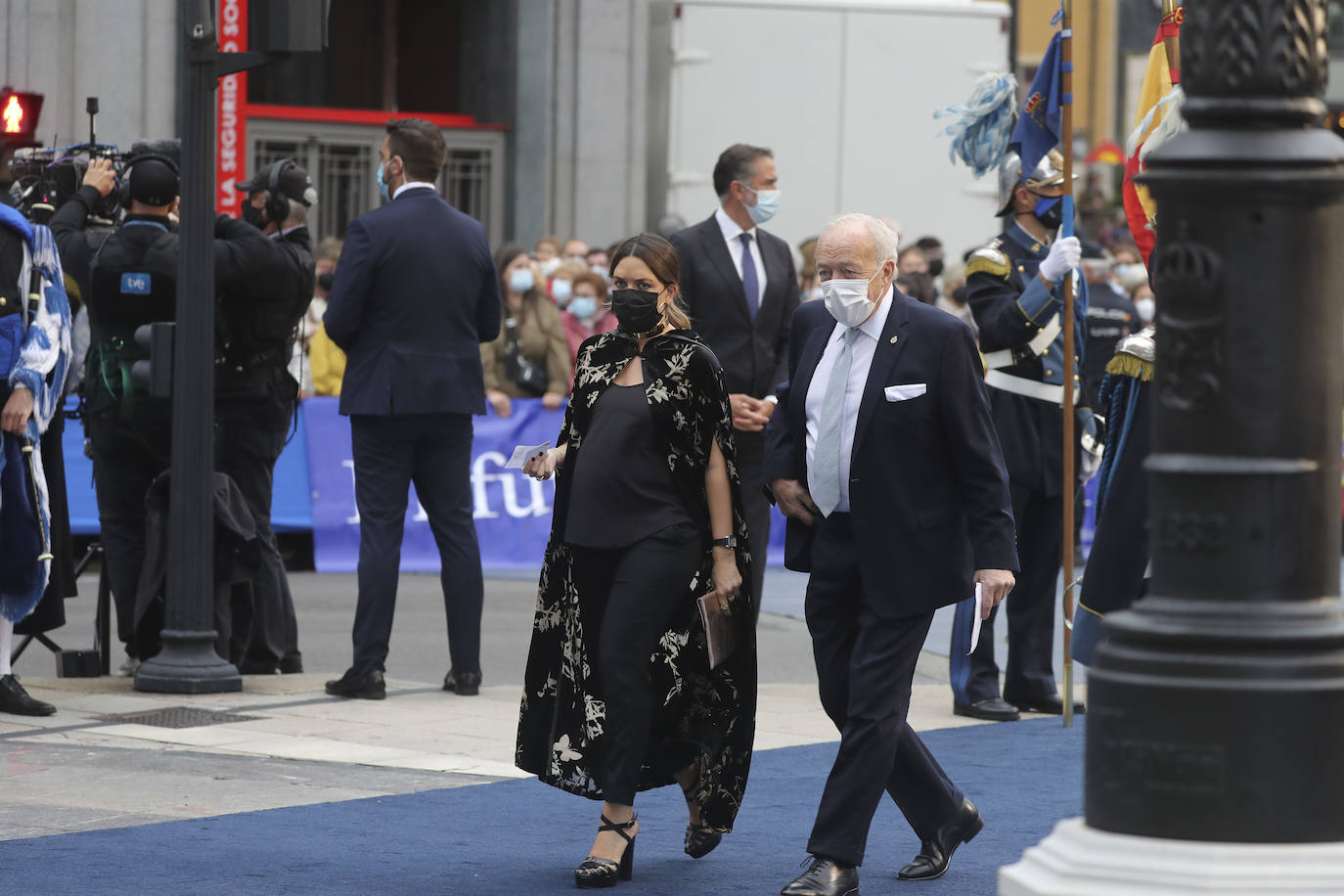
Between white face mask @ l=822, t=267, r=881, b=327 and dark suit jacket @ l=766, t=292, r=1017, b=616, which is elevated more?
white face mask @ l=822, t=267, r=881, b=327

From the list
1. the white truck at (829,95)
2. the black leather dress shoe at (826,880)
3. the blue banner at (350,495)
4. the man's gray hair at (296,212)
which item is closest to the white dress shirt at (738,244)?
the man's gray hair at (296,212)

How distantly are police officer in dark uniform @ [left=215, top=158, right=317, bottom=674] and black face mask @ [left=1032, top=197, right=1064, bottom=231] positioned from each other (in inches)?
119

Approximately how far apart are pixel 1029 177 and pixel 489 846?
389 cm

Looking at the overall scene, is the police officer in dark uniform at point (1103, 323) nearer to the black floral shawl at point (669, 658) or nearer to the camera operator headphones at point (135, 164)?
the camera operator headphones at point (135, 164)

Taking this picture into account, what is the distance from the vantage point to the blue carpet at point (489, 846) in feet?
19.9

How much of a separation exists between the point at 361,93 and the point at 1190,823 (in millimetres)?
18765

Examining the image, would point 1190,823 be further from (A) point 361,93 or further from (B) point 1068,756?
(A) point 361,93

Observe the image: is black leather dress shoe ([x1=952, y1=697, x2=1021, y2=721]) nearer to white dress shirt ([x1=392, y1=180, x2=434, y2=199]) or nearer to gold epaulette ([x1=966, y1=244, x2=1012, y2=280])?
gold epaulette ([x1=966, y1=244, x2=1012, y2=280])

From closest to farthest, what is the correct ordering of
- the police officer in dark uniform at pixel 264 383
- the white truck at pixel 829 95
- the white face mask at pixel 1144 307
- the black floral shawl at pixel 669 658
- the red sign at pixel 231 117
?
1. the black floral shawl at pixel 669 658
2. the police officer in dark uniform at pixel 264 383
3. the red sign at pixel 231 117
4. the white truck at pixel 829 95
5. the white face mask at pixel 1144 307

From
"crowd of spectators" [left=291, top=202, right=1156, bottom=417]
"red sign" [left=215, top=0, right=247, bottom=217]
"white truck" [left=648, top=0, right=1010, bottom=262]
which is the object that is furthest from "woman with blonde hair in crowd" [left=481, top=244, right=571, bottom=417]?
"white truck" [left=648, top=0, right=1010, bottom=262]

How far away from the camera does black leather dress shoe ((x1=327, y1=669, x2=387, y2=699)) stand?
920cm

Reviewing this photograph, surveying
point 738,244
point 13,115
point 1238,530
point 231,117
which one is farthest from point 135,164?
point 231,117

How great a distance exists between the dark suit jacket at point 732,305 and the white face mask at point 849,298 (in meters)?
3.22

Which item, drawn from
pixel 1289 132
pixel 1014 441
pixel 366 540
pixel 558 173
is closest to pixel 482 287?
pixel 366 540
